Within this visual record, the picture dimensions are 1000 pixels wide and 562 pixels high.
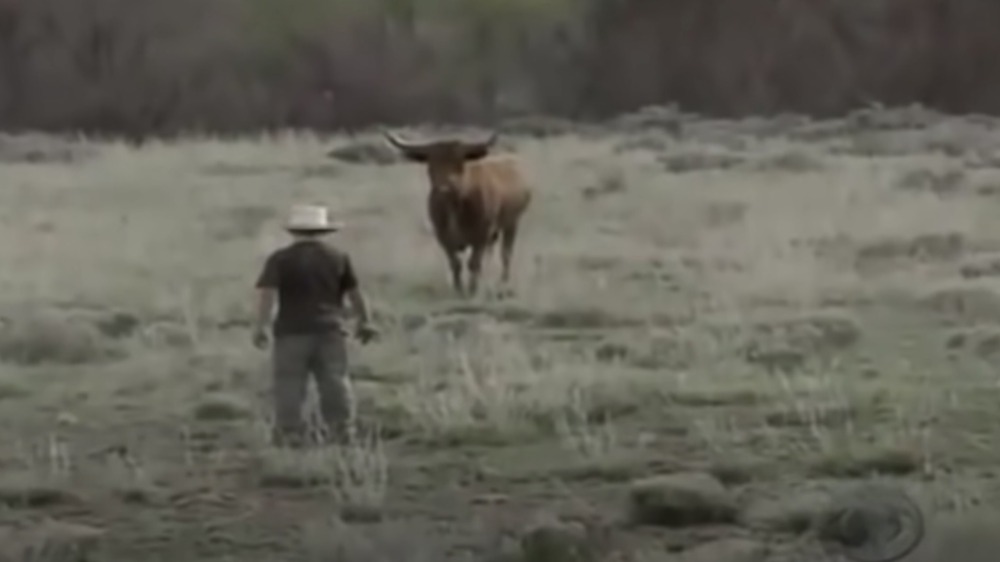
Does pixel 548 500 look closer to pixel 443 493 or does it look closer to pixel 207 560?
pixel 443 493

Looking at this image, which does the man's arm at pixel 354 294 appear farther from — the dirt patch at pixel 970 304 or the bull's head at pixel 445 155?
the dirt patch at pixel 970 304

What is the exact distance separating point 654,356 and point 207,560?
0.57 meters

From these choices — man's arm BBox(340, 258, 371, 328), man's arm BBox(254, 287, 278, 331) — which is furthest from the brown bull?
man's arm BBox(254, 287, 278, 331)

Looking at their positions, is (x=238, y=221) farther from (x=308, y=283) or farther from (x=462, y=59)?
(x=462, y=59)

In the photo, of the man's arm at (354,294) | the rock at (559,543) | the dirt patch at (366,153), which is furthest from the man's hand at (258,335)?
the rock at (559,543)

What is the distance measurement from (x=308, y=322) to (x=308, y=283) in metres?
0.05

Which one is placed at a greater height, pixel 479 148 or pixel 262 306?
pixel 479 148

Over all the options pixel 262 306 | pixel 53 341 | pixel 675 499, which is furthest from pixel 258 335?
pixel 675 499

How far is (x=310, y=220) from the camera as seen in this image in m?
4.37

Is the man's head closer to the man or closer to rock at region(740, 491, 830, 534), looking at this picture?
the man

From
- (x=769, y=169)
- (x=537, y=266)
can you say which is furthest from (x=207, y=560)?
(x=769, y=169)

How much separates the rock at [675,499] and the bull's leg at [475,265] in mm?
292

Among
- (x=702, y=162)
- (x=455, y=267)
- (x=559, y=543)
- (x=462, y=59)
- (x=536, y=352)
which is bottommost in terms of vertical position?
(x=559, y=543)

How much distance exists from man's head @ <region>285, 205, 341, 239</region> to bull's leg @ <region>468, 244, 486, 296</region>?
0.16 metres
